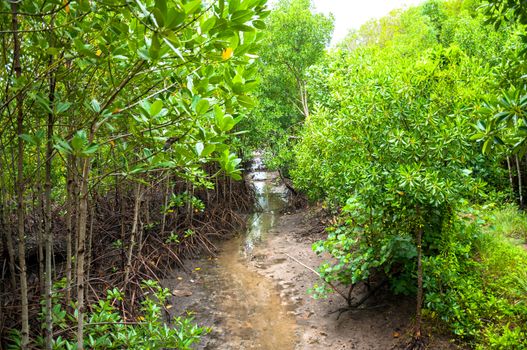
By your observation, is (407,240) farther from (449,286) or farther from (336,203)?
(336,203)

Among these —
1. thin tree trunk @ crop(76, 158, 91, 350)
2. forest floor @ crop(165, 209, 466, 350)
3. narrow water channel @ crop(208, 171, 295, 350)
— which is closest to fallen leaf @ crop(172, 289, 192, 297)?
forest floor @ crop(165, 209, 466, 350)

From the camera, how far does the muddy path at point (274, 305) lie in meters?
4.55

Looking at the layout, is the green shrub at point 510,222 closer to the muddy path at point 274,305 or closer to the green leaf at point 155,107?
the muddy path at point 274,305

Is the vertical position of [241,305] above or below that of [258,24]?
below

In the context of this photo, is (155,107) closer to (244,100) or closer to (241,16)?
(244,100)

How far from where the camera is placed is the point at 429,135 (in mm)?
3559

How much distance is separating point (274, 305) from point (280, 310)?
0.19 m

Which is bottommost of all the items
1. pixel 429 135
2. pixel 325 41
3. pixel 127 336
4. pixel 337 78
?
pixel 127 336

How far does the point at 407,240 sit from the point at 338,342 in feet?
5.06

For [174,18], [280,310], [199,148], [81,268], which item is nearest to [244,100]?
[199,148]

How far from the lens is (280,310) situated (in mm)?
5551

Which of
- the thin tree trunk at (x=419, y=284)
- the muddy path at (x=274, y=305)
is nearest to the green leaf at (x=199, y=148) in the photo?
the thin tree trunk at (x=419, y=284)

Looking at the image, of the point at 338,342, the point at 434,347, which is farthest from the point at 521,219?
the point at 338,342

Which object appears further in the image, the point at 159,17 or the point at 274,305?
the point at 274,305
